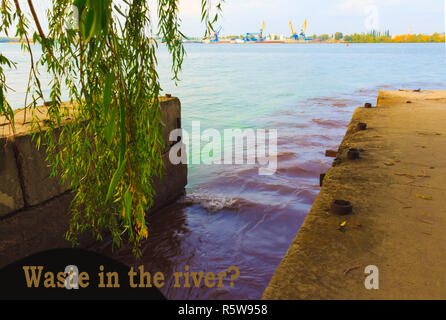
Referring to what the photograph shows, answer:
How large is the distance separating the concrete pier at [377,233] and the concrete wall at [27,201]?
9.31ft

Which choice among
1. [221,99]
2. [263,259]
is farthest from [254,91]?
[263,259]

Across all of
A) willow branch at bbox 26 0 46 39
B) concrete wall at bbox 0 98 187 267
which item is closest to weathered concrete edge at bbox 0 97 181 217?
concrete wall at bbox 0 98 187 267

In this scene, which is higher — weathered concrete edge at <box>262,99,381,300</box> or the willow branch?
the willow branch

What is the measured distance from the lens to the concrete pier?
1707 mm

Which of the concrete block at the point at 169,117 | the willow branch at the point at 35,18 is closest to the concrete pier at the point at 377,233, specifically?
the willow branch at the point at 35,18

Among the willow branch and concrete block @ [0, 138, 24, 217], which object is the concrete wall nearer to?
concrete block @ [0, 138, 24, 217]

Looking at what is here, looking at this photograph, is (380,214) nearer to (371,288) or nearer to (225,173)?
(371,288)

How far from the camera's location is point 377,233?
85.4 inches

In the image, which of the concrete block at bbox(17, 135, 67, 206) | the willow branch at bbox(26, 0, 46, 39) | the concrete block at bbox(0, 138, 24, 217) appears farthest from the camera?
the concrete block at bbox(17, 135, 67, 206)

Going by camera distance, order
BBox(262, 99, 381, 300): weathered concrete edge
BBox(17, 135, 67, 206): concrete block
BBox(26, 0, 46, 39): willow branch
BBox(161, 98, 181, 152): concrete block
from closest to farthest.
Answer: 1. BBox(262, 99, 381, 300): weathered concrete edge
2. BBox(26, 0, 46, 39): willow branch
3. BBox(17, 135, 67, 206): concrete block
4. BBox(161, 98, 181, 152): concrete block

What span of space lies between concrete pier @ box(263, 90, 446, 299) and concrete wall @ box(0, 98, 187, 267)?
2838 mm

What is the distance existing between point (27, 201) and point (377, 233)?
10.9ft

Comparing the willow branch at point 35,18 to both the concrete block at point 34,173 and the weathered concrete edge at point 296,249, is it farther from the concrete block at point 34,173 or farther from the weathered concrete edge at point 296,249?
the weathered concrete edge at point 296,249
